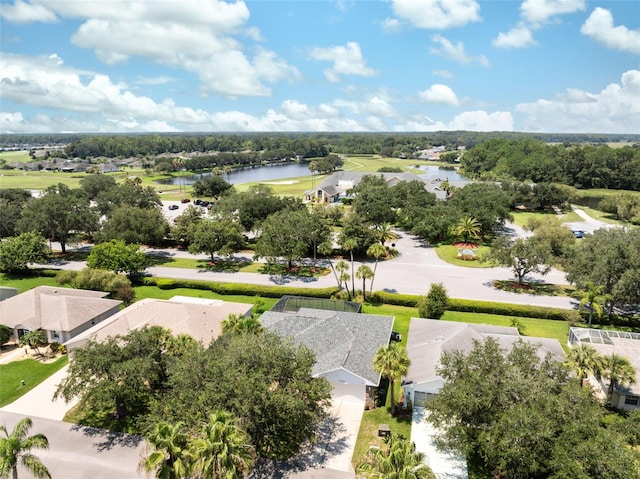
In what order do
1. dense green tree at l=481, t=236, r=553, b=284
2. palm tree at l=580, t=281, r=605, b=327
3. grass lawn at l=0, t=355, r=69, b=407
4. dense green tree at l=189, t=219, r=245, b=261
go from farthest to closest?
1. dense green tree at l=189, t=219, r=245, b=261
2. dense green tree at l=481, t=236, r=553, b=284
3. palm tree at l=580, t=281, r=605, b=327
4. grass lawn at l=0, t=355, r=69, b=407

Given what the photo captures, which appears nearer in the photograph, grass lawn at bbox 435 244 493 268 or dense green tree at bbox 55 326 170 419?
dense green tree at bbox 55 326 170 419

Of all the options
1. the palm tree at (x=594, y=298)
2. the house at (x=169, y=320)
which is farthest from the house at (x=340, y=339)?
the palm tree at (x=594, y=298)

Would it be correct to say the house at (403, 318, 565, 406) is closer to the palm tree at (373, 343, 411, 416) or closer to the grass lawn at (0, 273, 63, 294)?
the palm tree at (373, 343, 411, 416)

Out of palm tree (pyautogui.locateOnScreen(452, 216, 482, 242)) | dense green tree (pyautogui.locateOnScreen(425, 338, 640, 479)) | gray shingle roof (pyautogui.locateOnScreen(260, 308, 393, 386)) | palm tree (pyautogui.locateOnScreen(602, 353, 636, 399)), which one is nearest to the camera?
dense green tree (pyautogui.locateOnScreen(425, 338, 640, 479))

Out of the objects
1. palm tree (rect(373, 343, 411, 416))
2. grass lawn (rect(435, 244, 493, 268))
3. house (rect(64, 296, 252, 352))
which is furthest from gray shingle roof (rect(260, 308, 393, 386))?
grass lawn (rect(435, 244, 493, 268))

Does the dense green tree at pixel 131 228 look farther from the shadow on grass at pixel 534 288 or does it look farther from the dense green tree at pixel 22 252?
the shadow on grass at pixel 534 288

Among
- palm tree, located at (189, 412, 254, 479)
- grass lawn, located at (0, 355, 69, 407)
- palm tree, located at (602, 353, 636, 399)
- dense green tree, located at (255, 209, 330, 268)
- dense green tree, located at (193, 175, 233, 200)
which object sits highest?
dense green tree, located at (193, 175, 233, 200)

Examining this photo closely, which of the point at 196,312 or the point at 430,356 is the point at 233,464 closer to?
the point at 430,356
